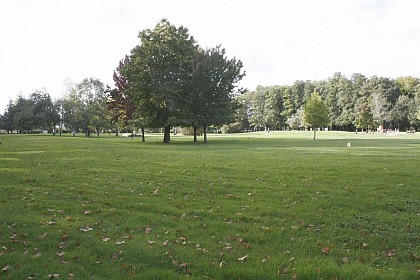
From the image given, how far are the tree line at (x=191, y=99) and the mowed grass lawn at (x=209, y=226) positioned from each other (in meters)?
29.2

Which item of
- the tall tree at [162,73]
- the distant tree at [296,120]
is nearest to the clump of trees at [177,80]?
the tall tree at [162,73]

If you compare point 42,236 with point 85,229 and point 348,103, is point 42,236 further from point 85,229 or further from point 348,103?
point 348,103

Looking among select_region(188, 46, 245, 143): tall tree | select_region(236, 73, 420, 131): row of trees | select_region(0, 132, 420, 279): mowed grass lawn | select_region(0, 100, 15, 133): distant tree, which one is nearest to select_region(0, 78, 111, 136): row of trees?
select_region(0, 100, 15, 133): distant tree

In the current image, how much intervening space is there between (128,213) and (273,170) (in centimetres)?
854

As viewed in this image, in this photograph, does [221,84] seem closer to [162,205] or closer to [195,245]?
[162,205]

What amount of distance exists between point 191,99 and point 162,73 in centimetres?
482

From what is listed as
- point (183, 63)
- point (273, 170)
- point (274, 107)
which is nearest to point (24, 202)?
point (273, 170)

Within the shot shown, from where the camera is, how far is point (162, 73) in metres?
41.9

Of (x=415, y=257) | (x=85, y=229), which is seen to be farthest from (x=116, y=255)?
(x=415, y=257)

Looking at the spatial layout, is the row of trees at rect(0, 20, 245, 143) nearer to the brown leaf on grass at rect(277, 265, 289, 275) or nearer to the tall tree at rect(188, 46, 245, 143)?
the tall tree at rect(188, 46, 245, 143)

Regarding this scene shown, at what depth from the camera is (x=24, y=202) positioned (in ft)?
31.2

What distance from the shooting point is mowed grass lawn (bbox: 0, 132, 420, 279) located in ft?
18.5

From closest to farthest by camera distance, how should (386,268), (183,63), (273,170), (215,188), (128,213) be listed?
(386,268) → (128,213) → (215,188) → (273,170) → (183,63)

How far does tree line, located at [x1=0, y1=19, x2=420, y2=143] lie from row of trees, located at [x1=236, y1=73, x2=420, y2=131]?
285mm
